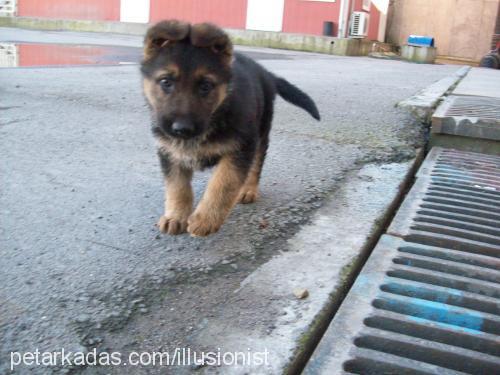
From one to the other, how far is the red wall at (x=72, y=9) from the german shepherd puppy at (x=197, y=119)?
18.0 meters

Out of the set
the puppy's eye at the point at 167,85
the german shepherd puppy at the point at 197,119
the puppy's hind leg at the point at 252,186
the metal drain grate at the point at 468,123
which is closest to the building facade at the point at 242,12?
the metal drain grate at the point at 468,123

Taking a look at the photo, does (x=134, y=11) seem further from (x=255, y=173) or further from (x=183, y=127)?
(x=183, y=127)

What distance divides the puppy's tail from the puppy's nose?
1120 millimetres

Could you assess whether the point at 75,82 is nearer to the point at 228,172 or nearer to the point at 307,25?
the point at 228,172

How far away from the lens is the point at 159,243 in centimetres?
212

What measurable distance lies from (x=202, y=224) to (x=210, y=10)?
16549 mm

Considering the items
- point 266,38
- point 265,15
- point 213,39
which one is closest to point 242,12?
point 265,15

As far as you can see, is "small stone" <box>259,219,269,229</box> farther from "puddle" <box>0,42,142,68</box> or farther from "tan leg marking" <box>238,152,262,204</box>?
"puddle" <box>0,42,142,68</box>

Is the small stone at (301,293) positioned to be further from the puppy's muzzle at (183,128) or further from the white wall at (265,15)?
the white wall at (265,15)

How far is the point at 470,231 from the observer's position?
250 cm

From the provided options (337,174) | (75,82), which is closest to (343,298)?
(337,174)

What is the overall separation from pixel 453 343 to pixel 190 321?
0.78 m

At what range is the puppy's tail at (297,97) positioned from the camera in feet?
10.6

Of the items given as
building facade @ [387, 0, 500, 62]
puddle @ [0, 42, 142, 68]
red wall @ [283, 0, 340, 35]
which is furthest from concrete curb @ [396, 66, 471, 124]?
building facade @ [387, 0, 500, 62]
